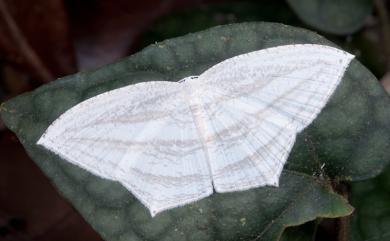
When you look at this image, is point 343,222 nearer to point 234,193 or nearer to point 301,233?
point 301,233

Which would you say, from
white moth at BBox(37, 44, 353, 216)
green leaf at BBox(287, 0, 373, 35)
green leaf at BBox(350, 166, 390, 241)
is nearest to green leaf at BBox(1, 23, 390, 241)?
white moth at BBox(37, 44, 353, 216)

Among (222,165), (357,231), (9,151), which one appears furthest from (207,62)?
(9,151)

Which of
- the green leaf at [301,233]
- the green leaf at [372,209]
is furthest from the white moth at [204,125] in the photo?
the green leaf at [372,209]

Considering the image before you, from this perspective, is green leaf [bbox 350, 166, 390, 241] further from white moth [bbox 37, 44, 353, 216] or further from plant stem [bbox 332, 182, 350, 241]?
white moth [bbox 37, 44, 353, 216]

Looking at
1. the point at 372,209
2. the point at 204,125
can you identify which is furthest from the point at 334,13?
the point at 204,125

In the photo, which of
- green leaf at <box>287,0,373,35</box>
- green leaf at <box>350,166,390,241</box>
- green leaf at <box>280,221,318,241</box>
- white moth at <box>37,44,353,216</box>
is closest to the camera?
white moth at <box>37,44,353,216</box>
